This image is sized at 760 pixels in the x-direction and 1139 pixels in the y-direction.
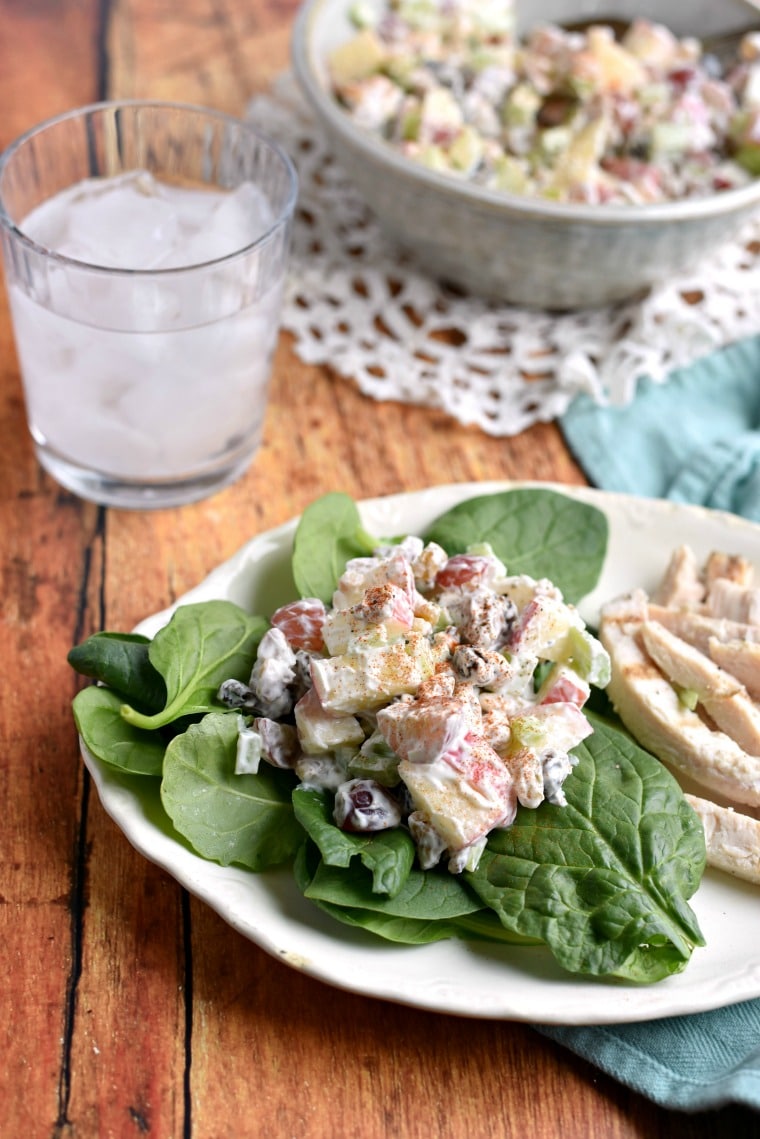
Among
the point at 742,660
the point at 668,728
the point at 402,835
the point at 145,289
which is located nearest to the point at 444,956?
the point at 402,835

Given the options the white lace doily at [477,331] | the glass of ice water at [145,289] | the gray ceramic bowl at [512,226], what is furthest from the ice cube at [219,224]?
the white lace doily at [477,331]

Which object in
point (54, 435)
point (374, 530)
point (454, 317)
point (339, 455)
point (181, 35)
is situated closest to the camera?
point (374, 530)

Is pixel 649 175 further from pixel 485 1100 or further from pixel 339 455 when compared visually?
pixel 485 1100

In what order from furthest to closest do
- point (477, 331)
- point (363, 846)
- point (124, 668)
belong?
point (477, 331) < point (124, 668) < point (363, 846)

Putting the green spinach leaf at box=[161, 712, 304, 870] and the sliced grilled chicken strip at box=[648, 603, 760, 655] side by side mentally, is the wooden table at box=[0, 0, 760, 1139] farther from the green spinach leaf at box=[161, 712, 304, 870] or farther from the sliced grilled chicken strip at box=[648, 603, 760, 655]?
the sliced grilled chicken strip at box=[648, 603, 760, 655]

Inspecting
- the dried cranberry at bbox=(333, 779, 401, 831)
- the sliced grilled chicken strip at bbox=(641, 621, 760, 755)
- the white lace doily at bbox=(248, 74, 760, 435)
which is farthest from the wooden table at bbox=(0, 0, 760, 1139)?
the white lace doily at bbox=(248, 74, 760, 435)

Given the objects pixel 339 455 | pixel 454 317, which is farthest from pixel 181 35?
pixel 339 455

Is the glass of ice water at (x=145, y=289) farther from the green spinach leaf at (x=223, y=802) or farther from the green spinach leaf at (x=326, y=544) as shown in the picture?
the green spinach leaf at (x=223, y=802)

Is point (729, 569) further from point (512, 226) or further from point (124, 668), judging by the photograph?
point (124, 668)
